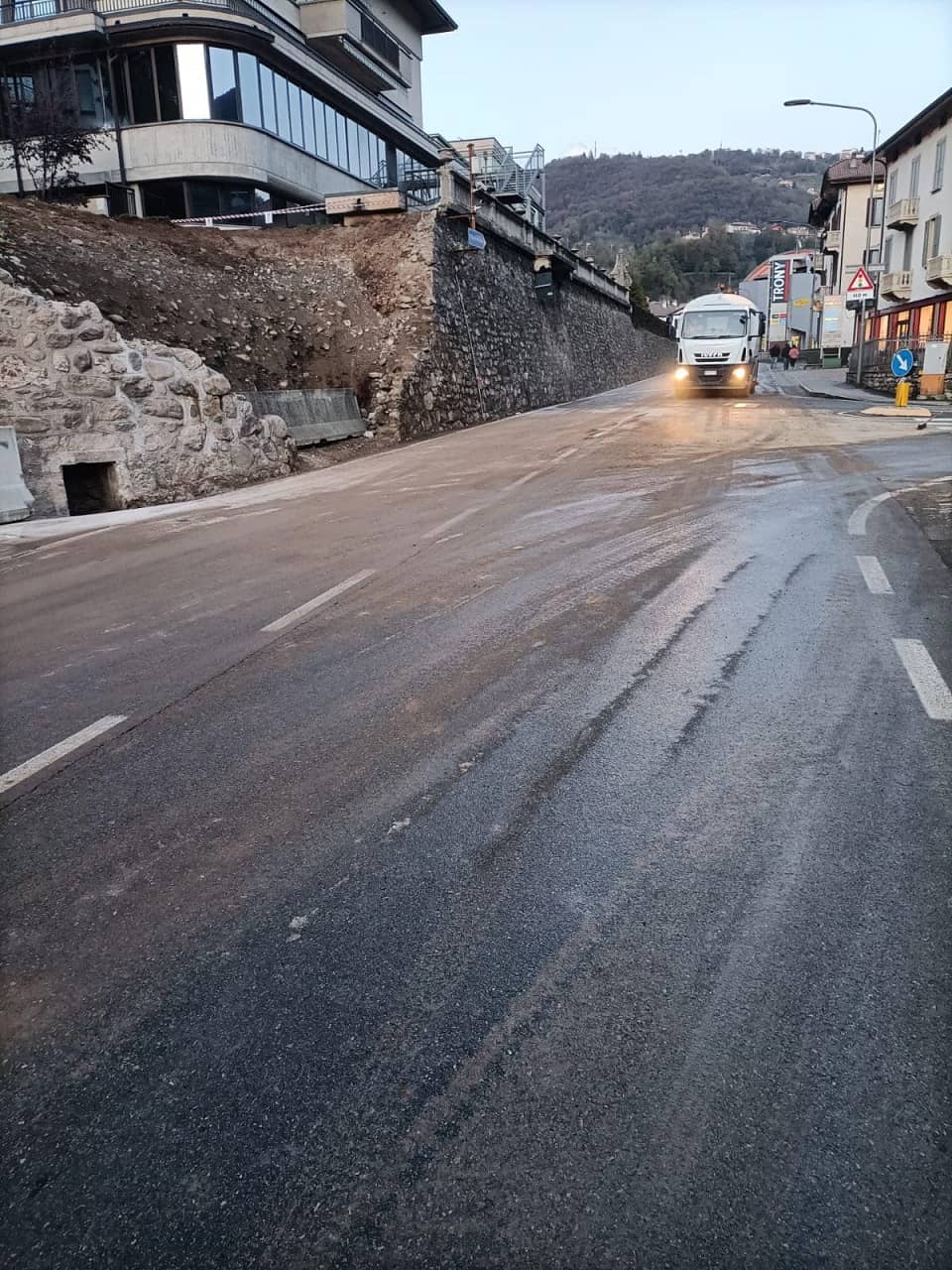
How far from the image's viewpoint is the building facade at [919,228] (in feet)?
126

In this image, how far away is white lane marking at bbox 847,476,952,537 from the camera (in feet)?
26.9

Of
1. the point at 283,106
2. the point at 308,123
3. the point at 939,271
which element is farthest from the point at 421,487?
the point at 939,271

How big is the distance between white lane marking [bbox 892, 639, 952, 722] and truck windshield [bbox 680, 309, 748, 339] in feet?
89.0

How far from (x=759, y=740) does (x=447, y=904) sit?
70.7 inches

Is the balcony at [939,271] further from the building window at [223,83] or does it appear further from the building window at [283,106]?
the building window at [223,83]

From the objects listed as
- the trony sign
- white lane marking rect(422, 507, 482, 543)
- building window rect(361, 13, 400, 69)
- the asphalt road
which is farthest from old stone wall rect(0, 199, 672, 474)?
the trony sign

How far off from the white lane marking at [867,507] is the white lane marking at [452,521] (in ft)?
12.7

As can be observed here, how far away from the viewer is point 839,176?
197 ft

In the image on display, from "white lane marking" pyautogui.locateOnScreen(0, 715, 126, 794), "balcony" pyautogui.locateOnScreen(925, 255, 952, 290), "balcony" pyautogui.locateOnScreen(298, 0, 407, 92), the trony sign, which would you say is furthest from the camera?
the trony sign

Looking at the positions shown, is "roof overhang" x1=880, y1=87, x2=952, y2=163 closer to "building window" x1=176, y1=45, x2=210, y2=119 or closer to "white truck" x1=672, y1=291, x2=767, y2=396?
"white truck" x1=672, y1=291, x2=767, y2=396

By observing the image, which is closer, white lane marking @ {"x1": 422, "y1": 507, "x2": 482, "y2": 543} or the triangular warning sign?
white lane marking @ {"x1": 422, "y1": 507, "x2": 482, "y2": 543}

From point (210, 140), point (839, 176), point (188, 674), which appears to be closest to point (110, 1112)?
point (188, 674)

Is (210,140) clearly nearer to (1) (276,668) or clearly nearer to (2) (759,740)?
(1) (276,668)

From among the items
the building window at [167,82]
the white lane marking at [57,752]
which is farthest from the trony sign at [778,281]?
the white lane marking at [57,752]
